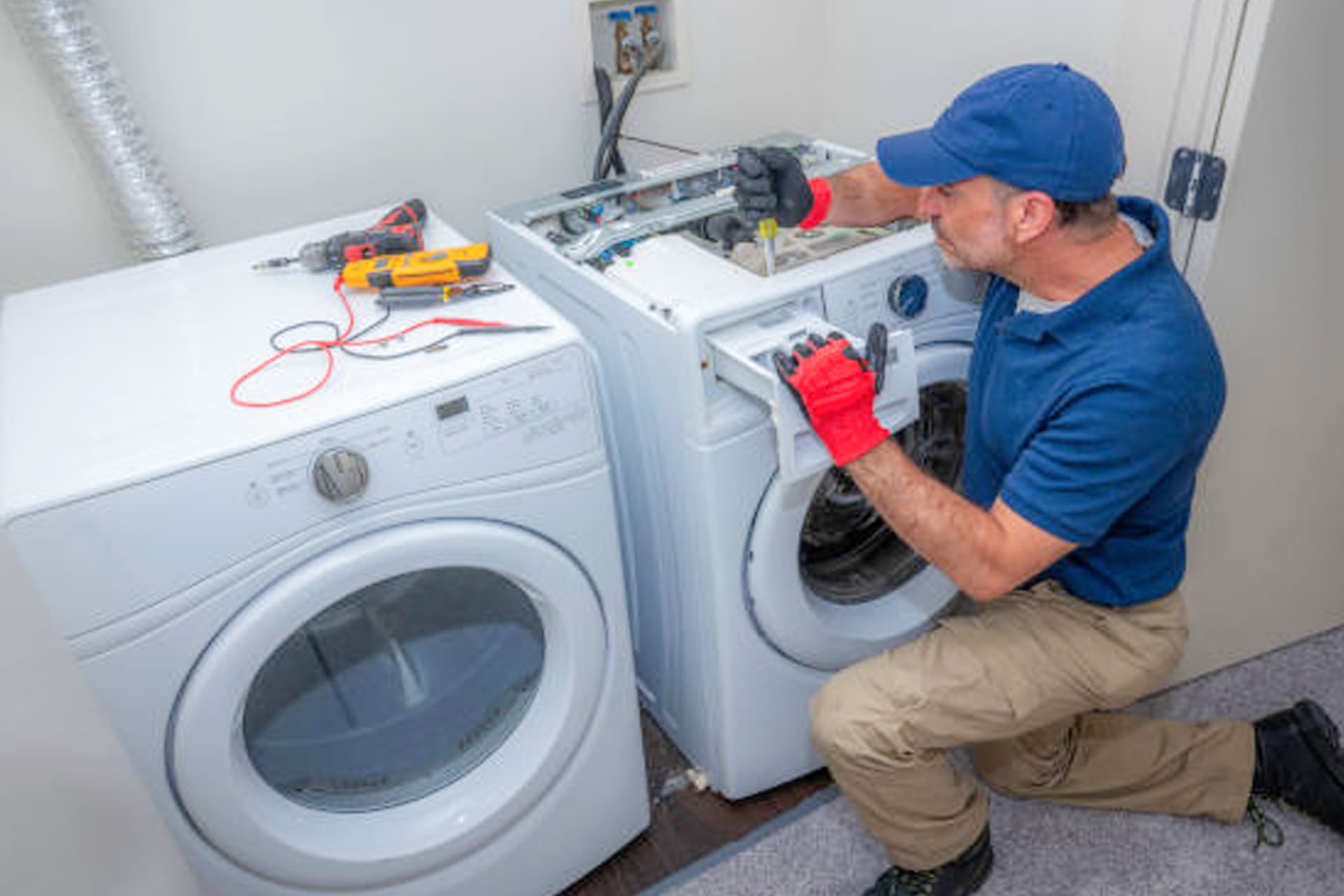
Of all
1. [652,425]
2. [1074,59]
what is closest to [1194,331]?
[1074,59]

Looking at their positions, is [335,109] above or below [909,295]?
above

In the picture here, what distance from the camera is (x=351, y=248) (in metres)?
1.34

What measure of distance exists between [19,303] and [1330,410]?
1903 mm

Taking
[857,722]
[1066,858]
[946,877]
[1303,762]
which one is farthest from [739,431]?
Answer: [1303,762]

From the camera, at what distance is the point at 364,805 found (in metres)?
1.25

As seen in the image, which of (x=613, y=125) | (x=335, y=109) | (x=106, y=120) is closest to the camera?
(x=106, y=120)

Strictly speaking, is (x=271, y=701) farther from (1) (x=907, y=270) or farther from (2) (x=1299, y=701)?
(2) (x=1299, y=701)

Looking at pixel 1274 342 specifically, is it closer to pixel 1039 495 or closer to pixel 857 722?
pixel 1039 495

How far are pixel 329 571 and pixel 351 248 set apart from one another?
522mm

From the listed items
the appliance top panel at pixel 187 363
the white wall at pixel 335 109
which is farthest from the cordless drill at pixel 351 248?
the white wall at pixel 335 109

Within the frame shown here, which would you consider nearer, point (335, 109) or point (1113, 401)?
point (1113, 401)

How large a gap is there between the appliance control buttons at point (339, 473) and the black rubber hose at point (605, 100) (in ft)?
2.89

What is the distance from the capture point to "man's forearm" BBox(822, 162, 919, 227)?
1375mm

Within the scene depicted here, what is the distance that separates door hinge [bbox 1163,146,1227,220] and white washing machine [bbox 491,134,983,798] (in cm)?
27
